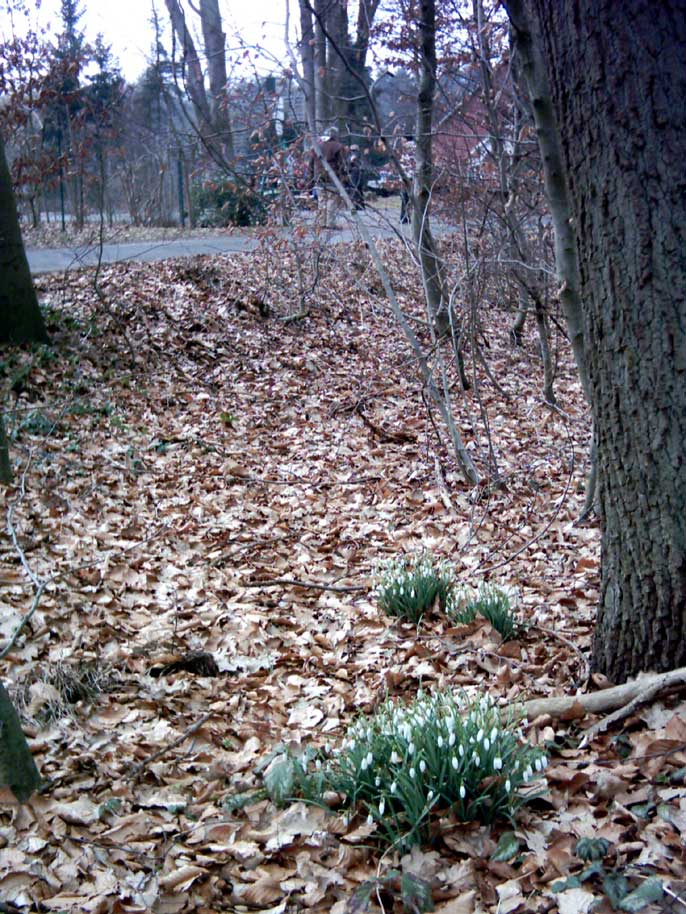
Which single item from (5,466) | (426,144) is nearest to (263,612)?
(5,466)

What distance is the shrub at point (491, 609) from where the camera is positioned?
446 centimetres

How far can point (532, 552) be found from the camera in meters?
5.82

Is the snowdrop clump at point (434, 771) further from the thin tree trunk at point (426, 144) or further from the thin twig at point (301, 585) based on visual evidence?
the thin tree trunk at point (426, 144)

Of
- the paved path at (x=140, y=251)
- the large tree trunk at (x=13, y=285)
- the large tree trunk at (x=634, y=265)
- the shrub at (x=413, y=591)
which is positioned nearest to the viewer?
the large tree trunk at (x=634, y=265)

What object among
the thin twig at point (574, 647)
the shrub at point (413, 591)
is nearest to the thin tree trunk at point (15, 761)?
the shrub at point (413, 591)

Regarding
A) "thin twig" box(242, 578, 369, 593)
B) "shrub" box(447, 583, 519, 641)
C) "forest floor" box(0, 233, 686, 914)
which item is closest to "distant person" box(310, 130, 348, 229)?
"forest floor" box(0, 233, 686, 914)

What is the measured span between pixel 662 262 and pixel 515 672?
2099 millimetres

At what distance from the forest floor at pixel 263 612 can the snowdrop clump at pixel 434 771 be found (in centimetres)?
8

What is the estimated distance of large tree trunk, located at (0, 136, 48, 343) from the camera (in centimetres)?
884

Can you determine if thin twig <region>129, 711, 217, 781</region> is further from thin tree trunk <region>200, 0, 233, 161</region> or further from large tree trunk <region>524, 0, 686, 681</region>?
thin tree trunk <region>200, 0, 233, 161</region>

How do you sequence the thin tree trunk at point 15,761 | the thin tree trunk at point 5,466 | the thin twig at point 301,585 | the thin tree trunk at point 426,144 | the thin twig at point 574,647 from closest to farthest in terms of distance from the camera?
the thin tree trunk at point 15,761
the thin twig at point 574,647
the thin twig at point 301,585
the thin tree trunk at point 5,466
the thin tree trunk at point 426,144

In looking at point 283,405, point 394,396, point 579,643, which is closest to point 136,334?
point 283,405

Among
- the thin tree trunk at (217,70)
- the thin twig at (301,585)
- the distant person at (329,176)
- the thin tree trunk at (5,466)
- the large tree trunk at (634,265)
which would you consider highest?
the thin tree trunk at (217,70)

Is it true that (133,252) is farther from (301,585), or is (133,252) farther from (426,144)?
(301,585)
